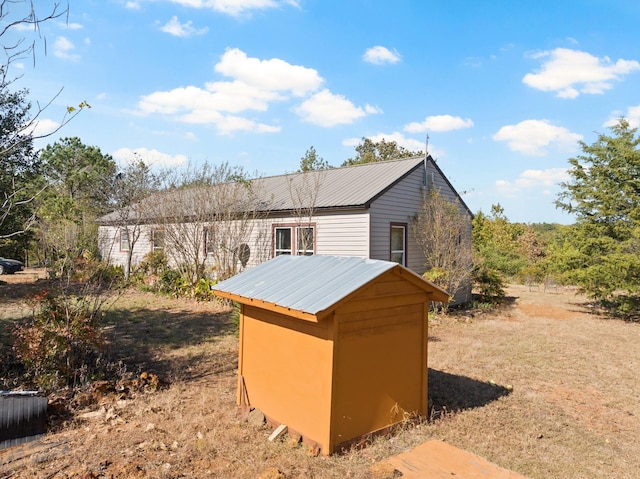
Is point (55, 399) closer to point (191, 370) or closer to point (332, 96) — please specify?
point (191, 370)

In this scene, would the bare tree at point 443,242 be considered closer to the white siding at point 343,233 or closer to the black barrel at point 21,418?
the white siding at point 343,233

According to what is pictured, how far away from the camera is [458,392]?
6.27m

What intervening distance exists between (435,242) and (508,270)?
564 inches

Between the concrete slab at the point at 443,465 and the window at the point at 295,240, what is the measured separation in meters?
9.04

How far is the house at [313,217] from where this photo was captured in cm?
1220

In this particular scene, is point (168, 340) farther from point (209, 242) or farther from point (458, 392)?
point (209, 242)

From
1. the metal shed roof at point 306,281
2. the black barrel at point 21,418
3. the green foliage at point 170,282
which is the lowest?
the black barrel at point 21,418

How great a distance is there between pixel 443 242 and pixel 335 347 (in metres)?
9.68

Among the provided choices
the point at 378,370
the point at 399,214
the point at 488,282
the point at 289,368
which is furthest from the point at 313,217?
the point at 378,370

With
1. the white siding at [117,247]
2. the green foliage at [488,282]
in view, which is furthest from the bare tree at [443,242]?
the white siding at [117,247]

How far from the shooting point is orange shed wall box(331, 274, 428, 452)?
4.24m

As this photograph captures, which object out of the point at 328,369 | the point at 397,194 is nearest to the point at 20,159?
the point at 397,194

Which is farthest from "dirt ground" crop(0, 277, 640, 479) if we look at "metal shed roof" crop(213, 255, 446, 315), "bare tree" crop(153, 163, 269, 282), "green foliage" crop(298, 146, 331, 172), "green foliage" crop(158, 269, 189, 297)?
"green foliage" crop(298, 146, 331, 172)

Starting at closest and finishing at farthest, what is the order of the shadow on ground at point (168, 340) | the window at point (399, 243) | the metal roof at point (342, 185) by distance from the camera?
the shadow on ground at point (168, 340)
the metal roof at point (342, 185)
the window at point (399, 243)
